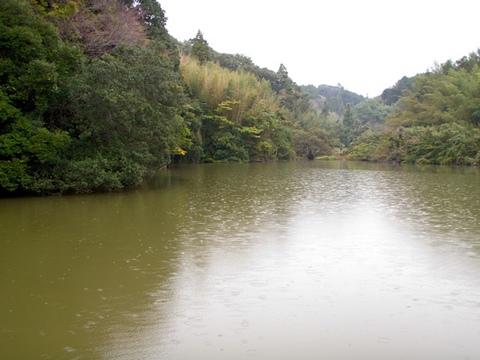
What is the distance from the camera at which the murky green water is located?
3.56 metres

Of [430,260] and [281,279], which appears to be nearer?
[281,279]

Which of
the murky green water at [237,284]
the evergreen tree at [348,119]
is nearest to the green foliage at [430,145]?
the evergreen tree at [348,119]

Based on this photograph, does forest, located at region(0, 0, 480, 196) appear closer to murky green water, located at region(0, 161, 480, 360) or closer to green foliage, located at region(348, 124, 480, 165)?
murky green water, located at region(0, 161, 480, 360)

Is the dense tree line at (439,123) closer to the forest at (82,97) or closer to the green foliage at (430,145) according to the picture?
the green foliage at (430,145)

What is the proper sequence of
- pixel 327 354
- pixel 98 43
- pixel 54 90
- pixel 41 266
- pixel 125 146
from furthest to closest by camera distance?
pixel 98 43 → pixel 125 146 → pixel 54 90 → pixel 41 266 → pixel 327 354

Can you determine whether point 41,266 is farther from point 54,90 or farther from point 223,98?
point 223,98

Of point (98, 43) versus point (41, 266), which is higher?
point (98, 43)

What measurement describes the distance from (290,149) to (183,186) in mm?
28857

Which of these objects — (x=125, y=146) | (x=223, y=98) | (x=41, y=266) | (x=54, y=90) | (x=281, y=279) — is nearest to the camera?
(x=281, y=279)

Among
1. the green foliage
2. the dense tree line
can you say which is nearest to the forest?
the green foliage

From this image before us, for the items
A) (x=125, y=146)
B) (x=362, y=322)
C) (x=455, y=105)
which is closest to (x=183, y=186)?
(x=125, y=146)

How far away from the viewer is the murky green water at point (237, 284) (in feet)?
11.7

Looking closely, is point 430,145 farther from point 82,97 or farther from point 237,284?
point 237,284

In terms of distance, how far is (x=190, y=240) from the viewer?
707cm
